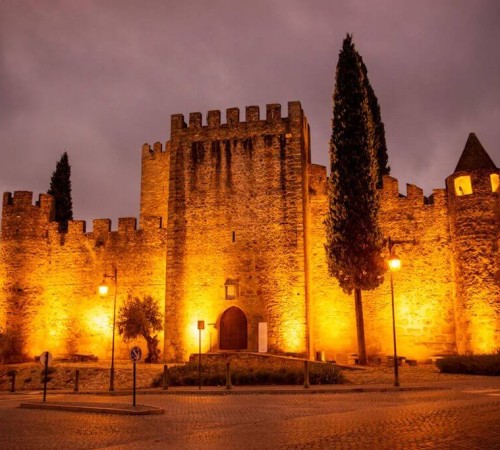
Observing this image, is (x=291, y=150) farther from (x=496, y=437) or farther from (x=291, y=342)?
(x=496, y=437)

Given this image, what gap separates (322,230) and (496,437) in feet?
65.1

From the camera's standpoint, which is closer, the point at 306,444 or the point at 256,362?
the point at 306,444

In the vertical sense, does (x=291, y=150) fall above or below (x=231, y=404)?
above

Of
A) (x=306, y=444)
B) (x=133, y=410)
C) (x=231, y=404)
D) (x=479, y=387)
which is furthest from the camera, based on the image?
(x=479, y=387)

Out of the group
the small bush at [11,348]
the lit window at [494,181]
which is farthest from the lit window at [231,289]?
the lit window at [494,181]

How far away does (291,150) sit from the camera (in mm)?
27469

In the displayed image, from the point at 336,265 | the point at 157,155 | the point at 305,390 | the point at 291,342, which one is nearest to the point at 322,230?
the point at 336,265

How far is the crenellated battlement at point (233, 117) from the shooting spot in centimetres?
2803

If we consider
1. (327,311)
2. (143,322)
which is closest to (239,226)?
(327,311)

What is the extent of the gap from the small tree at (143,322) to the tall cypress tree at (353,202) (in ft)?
28.8

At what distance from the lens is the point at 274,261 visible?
26688mm

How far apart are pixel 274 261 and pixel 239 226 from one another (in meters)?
2.42

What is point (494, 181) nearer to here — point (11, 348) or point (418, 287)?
point (418, 287)

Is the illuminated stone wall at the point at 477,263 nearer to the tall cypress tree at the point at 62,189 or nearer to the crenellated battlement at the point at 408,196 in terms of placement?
the crenellated battlement at the point at 408,196
